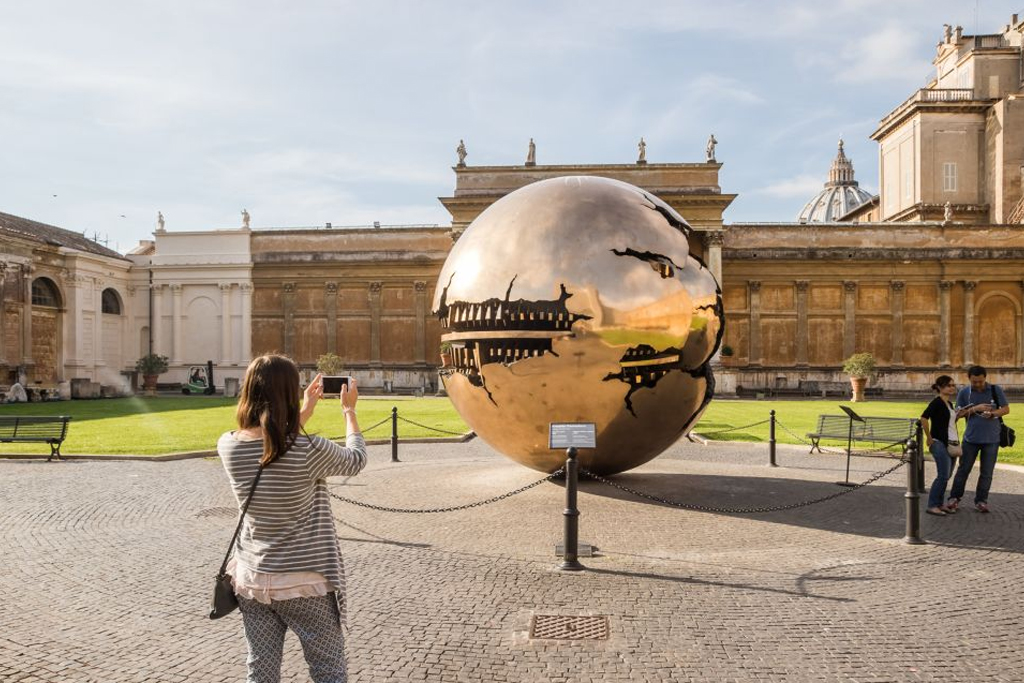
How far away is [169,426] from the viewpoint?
2241cm

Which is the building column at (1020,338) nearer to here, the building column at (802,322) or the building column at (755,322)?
the building column at (802,322)

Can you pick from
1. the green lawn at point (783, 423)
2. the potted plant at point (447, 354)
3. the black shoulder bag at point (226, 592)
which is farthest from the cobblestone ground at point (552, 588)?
the green lawn at point (783, 423)

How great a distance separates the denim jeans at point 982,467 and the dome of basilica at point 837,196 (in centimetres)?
9606

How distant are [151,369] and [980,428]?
46395 mm

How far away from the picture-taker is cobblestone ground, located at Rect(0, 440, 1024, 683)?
500cm

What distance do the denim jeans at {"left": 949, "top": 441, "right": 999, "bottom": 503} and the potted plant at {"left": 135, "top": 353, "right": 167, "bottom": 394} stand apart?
46.2 m

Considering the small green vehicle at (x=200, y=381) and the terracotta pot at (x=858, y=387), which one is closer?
the terracotta pot at (x=858, y=387)

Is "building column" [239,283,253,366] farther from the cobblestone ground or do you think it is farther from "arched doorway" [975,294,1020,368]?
"arched doorway" [975,294,1020,368]

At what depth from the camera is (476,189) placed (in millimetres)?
45031

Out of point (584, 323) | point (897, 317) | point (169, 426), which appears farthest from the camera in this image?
point (897, 317)

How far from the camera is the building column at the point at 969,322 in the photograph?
151 feet

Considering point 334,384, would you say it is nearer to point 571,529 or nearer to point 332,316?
point 571,529

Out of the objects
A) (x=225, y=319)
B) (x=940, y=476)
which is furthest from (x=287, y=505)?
(x=225, y=319)

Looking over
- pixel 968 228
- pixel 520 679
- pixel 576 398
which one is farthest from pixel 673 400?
pixel 968 228
